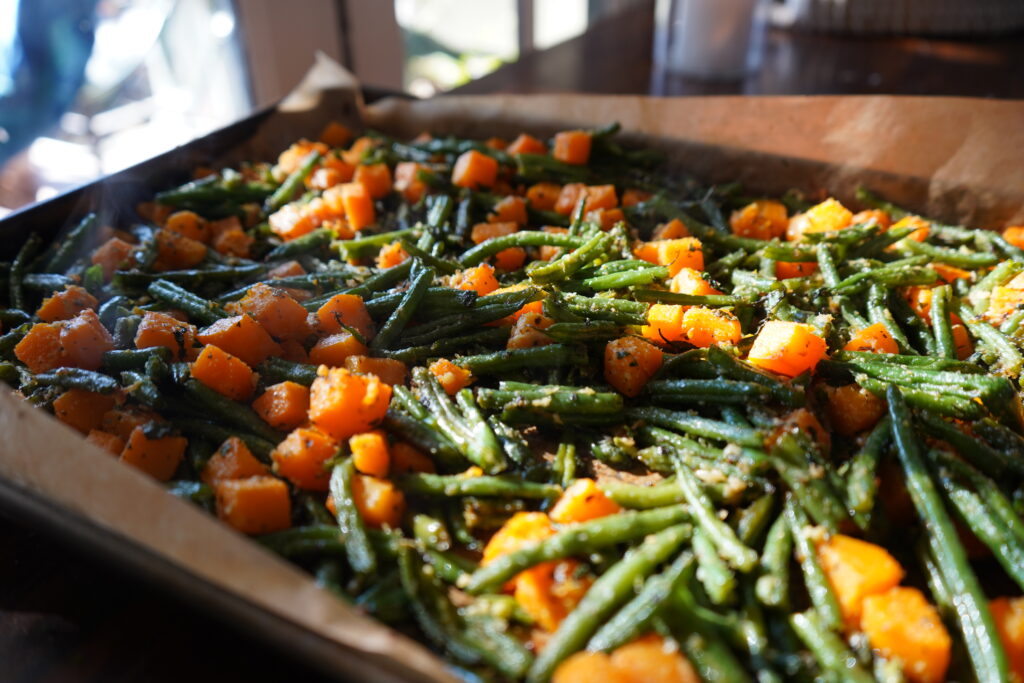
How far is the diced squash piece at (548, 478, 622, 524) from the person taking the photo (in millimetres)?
2566

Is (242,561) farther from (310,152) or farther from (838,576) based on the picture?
(310,152)

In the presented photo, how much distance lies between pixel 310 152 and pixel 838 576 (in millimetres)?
4646

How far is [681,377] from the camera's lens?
3.25m

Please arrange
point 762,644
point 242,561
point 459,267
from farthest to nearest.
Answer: point 459,267
point 762,644
point 242,561

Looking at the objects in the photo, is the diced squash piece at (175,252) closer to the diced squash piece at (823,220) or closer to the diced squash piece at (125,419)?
the diced squash piece at (125,419)

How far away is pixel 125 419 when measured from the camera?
301cm

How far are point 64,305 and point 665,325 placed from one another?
297 cm

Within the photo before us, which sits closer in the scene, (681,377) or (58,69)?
(681,377)

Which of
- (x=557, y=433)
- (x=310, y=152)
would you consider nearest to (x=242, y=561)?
(x=557, y=433)

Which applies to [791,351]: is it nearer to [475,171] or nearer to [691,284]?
[691,284]

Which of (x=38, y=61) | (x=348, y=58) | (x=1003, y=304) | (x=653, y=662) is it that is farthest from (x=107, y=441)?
(x=348, y=58)

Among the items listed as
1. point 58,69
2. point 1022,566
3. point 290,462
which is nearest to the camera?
point 1022,566

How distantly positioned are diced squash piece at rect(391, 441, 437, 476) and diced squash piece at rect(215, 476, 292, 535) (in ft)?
1.40

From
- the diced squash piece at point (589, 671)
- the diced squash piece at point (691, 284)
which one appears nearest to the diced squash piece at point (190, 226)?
the diced squash piece at point (691, 284)
